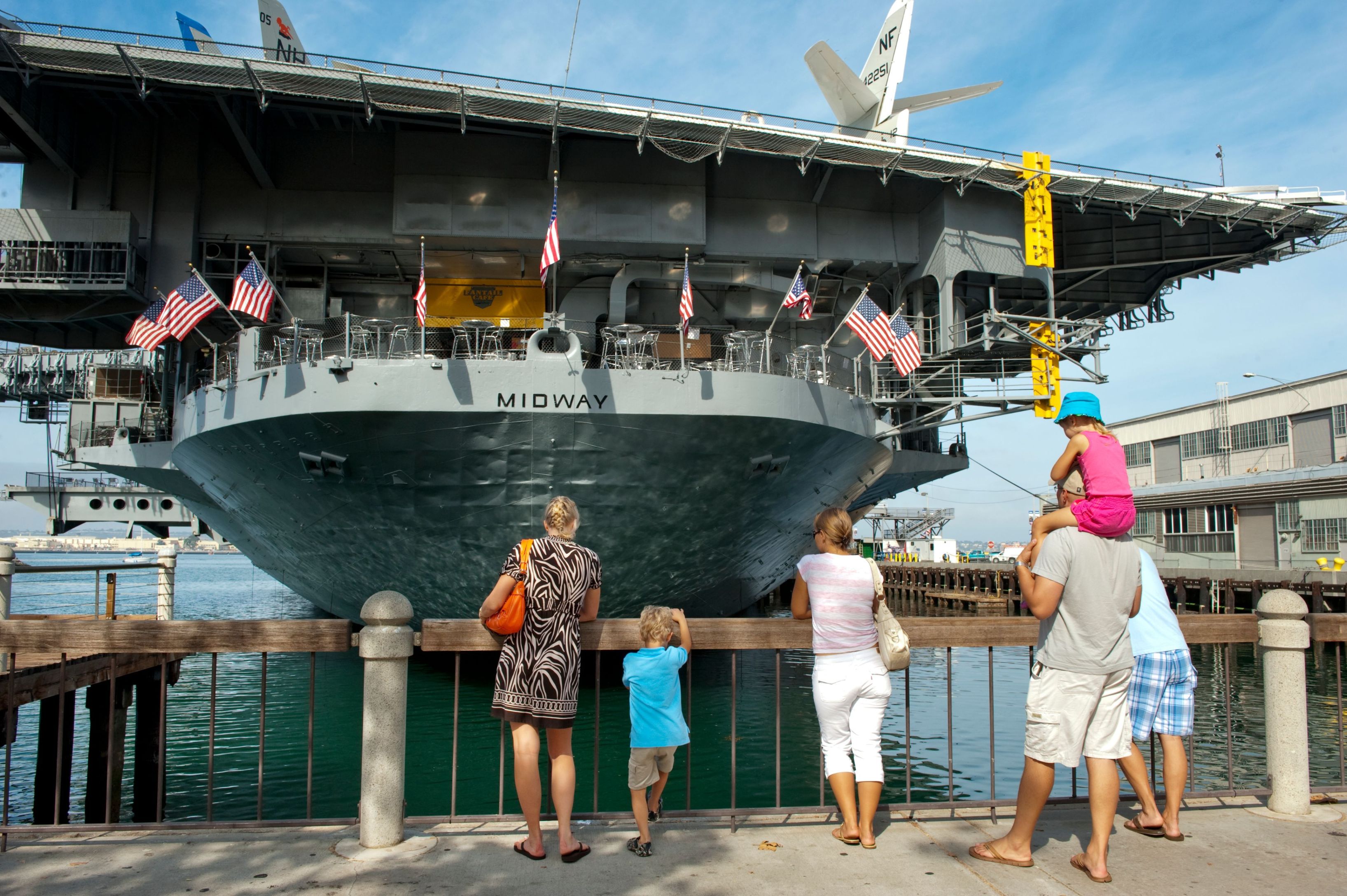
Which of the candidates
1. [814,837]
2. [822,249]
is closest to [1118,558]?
[814,837]

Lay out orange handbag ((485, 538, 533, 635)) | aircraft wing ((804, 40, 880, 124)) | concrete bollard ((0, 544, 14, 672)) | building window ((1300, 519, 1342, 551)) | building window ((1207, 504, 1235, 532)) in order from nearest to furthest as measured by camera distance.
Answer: orange handbag ((485, 538, 533, 635))
concrete bollard ((0, 544, 14, 672))
aircraft wing ((804, 40, 880, 124))
building window ((1300, 519, 1342, 551))
building window ((1207, 504, 1235, 532))

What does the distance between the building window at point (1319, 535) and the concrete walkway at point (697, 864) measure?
110 feet

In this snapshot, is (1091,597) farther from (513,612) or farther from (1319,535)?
(1319,535)

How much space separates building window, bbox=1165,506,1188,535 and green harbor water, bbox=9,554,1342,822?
1976 centimetres

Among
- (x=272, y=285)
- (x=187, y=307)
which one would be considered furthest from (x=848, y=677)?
(x=272, y=285)

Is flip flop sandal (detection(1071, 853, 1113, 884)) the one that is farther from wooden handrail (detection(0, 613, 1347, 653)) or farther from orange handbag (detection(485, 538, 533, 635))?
orange handbag (detection(485, 538, 533, 635))

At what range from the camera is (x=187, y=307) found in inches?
511

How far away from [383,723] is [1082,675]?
3.11 meters

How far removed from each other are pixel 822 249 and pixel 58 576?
81678 mm

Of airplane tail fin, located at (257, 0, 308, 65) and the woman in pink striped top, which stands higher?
airplane tail fin, located at (257, 0, 308, 65)

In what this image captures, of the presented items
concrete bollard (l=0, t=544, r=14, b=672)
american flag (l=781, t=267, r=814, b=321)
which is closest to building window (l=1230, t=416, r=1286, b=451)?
american flag (l=781, t=267, r=814, b=321)

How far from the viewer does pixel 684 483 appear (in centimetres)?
1312

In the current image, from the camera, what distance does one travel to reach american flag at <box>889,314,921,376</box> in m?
13.9

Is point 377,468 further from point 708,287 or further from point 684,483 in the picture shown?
point 708,287
